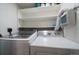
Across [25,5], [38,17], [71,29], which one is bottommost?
[71,29]

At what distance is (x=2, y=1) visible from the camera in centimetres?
115

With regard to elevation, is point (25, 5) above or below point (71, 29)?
above

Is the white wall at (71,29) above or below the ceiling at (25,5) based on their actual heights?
below

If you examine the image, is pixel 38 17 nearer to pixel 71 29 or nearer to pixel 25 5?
pixel 25 5

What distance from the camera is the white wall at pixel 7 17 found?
3.79 feet

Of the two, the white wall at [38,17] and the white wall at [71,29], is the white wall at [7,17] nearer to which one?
the white wall at [38,17]

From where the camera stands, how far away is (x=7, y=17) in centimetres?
116

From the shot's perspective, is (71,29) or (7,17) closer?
(7,17)

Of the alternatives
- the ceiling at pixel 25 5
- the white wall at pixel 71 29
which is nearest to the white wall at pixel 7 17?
the ceiling at pixel 25 5

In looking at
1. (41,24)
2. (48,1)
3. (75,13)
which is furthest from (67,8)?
(41,24)

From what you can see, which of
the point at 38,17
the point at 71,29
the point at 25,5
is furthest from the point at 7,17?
the point at 71,29

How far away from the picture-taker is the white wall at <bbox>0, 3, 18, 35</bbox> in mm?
1154

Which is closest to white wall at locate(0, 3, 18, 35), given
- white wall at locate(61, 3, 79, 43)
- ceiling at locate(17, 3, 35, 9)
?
ceiling at locate(17, 3, 35, 9)

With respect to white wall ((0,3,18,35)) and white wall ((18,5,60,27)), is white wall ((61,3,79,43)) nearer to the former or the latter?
white wall ((18,5,60,27))
